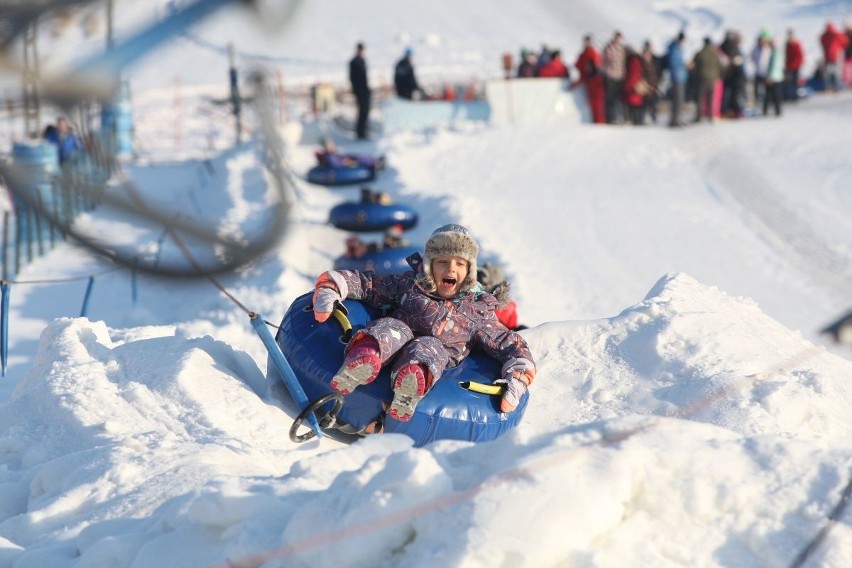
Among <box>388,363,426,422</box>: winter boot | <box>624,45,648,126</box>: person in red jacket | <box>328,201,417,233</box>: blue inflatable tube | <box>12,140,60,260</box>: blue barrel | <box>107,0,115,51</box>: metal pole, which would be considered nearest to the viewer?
<box>107,0,115,51</box>: metal pole

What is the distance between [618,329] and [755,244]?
5.32m

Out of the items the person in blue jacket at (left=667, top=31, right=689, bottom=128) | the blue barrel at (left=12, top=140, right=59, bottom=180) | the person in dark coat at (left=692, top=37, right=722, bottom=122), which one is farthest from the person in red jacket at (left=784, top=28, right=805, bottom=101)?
the blue barrel at (left=12, top=140, right=59, bottom=180)

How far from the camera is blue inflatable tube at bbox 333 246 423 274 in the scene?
9.96 meters

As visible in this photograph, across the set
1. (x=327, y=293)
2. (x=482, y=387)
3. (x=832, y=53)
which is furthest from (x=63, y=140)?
(x=832, y=53)

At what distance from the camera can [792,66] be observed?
1877 cm

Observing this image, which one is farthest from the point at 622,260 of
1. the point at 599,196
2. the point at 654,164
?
the point at 654,164

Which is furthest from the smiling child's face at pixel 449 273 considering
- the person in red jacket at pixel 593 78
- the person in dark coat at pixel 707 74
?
the person in red jacket at pixel 593 78

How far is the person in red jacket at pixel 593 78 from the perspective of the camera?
1722cm

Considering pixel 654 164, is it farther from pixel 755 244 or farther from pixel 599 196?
pixel 755 244

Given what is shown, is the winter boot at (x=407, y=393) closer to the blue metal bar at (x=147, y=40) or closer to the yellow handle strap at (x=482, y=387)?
the yellow handle strap at (x=482, y=387)

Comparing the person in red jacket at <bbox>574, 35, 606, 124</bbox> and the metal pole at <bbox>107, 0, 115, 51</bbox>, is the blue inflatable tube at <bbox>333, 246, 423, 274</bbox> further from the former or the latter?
the person in red jacket at <bbox>574, 35, 606, 124</bbox>

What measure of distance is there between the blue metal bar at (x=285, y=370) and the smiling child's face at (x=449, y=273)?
772 millimetres

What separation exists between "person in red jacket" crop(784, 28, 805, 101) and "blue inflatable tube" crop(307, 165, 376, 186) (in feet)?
25.3

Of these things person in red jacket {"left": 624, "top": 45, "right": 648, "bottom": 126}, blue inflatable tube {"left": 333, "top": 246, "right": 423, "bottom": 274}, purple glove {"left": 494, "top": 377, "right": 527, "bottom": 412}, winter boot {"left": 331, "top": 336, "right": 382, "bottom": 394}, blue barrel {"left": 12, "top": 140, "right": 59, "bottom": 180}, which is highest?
person in red jacket {"left": 624, "top": 45, "right": 648, "bottom": 126}
